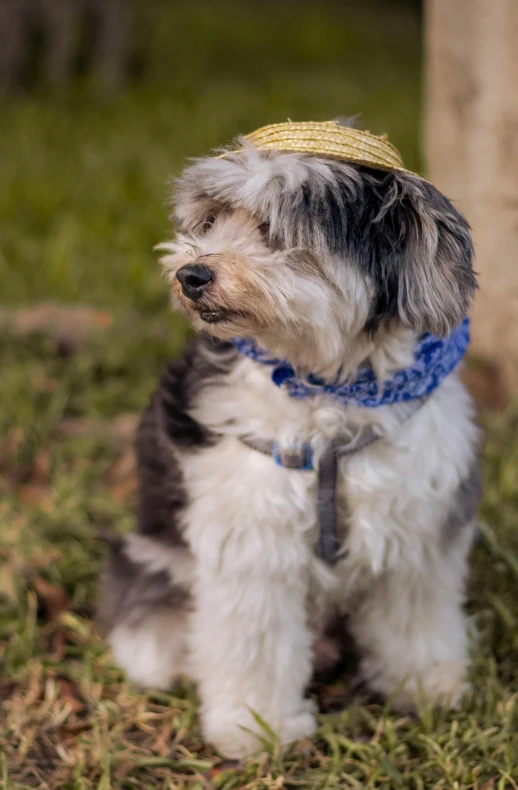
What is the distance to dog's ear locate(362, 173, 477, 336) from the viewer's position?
207 cm

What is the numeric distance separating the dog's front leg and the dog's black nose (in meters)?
0.72

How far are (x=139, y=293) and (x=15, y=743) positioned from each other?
2799 mm

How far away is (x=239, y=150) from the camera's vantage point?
2191 millimetres

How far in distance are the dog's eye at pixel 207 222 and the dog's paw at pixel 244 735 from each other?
1.28 metres

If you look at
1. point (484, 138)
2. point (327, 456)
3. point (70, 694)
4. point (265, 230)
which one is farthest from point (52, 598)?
point (484, 138)

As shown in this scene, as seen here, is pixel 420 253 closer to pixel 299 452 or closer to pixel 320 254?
pixel 320 254

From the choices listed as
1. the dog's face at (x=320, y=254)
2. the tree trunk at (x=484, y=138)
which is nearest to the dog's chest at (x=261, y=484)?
the dog's face at (x=320, y=254)

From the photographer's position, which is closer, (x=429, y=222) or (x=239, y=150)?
(x=429, y=222)

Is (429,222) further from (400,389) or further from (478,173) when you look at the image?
(478,173)

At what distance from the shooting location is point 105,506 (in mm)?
3545

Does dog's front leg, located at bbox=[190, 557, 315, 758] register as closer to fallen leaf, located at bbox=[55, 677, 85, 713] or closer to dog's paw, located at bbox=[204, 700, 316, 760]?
dog's paw, located at bbox=[204, 700, 316, 760]

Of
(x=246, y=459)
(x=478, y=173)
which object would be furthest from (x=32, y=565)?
(x=478, y=173)

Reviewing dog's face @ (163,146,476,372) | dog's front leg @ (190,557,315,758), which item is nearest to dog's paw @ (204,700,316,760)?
dog's front leg @ (190,557,315,758)

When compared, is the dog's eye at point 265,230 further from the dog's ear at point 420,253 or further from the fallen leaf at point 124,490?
the fallen leaf at point 124,490
